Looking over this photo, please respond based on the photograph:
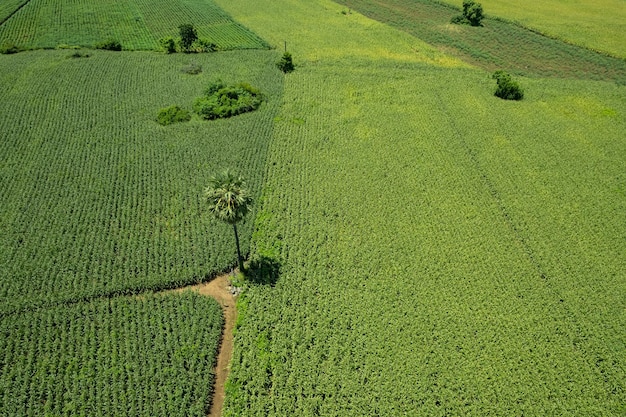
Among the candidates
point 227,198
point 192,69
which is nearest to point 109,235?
point 227,198

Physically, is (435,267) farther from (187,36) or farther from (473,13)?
(473,13)

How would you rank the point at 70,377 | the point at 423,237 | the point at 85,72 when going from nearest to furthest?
the point at 70,377 → the point at 423,237 → the point at 85,72

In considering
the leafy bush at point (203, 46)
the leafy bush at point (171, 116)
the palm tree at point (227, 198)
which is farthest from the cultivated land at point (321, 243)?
the leafy bush at point (203, 46)

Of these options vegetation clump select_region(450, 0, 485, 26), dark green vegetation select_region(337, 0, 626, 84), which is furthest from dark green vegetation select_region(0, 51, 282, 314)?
vegetation clump select_region(450, 0, 485, 26)

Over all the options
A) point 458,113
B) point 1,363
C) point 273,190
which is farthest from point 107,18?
point 1,363

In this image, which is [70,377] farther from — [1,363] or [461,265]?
[461,265]

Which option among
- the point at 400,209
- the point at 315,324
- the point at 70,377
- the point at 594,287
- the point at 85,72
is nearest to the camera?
the point at 70,377

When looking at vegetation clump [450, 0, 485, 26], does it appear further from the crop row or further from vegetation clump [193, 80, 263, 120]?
vegetation clump [193, 80, 263, 120]
